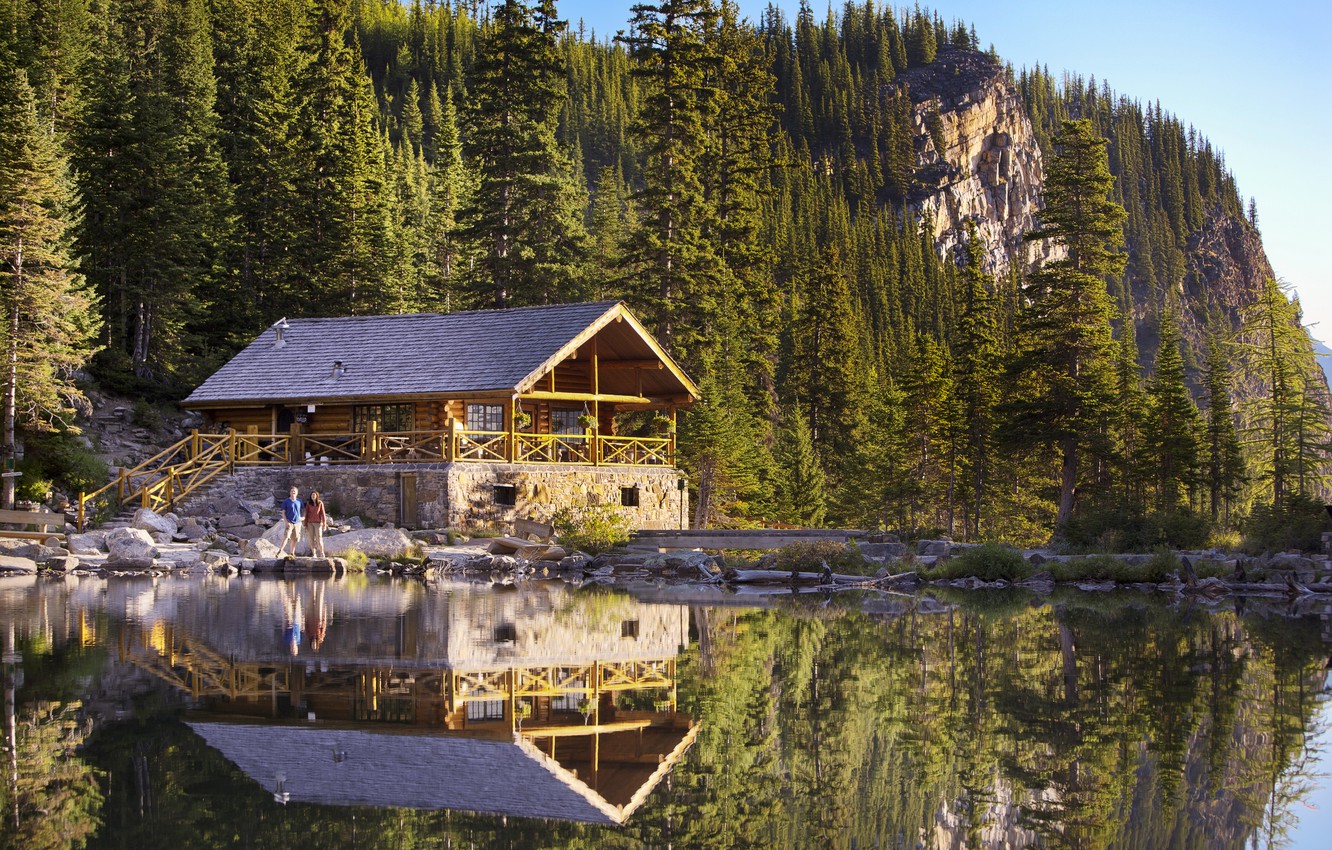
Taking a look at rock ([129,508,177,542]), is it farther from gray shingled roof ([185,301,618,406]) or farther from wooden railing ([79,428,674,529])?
gray shingled roof ([185,301,618,406])

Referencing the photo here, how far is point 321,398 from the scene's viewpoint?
1321 inches

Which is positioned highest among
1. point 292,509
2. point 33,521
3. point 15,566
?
point 292,509

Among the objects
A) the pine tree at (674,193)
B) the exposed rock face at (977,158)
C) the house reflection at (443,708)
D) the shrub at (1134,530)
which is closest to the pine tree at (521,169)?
the pine tree at (674,193)

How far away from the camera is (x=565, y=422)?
38.1 metres

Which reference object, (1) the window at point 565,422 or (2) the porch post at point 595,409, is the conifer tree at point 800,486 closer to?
(1) the window at point 565,422

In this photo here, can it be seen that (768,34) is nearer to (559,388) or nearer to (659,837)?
(559,388)

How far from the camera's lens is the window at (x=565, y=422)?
37.8m

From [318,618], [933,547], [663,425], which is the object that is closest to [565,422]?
[663,425]

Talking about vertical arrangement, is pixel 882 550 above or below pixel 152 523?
below

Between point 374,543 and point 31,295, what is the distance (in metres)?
11.6

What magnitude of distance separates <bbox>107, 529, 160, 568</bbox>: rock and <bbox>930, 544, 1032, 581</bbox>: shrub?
1627cm

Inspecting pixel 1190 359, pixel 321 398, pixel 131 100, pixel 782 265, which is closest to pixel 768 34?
pixel 1190 359

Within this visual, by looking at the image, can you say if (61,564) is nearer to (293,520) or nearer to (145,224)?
(293,520)

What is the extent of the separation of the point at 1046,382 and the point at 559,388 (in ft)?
48.6
